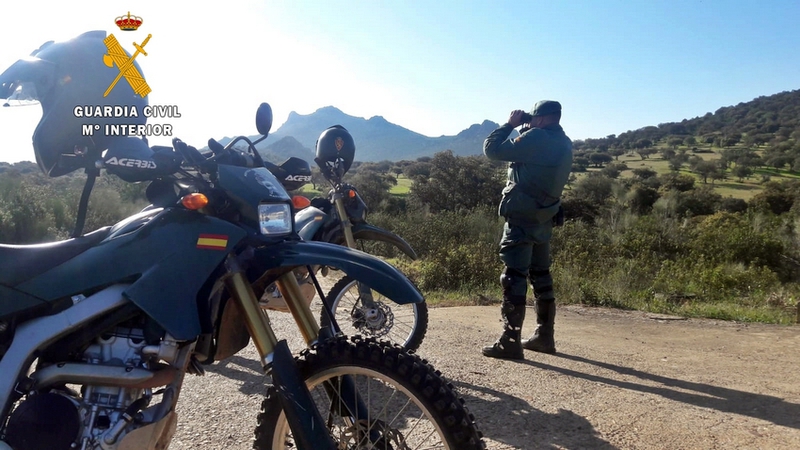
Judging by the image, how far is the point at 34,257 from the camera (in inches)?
81.3

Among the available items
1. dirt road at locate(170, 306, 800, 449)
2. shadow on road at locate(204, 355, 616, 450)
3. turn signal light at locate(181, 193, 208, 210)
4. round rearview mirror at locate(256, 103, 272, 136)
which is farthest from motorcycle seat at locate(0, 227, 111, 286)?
shadow on road at locate(204, 355, 616, 450)

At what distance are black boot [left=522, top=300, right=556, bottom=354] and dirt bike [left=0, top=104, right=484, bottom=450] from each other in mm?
2693

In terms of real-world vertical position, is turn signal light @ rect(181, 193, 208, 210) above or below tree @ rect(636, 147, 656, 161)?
below

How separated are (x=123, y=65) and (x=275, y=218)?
98 cm

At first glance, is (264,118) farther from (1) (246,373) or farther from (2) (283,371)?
(1) (246,373)

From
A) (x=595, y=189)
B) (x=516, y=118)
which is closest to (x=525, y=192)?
(x=516, y=118)

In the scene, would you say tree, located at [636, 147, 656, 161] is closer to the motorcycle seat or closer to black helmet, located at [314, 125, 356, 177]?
black helmet, located at [314, 125, 356, 177]

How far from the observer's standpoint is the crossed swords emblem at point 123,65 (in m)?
2.23

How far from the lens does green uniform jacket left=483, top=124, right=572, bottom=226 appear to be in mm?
4199

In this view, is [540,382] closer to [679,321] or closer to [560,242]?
[679,321]

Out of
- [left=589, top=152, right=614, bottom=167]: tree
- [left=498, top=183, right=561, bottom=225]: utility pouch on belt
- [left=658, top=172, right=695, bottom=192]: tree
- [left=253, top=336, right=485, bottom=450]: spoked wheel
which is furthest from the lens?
[left=589, top=152, right=614, bottom=167]: tree

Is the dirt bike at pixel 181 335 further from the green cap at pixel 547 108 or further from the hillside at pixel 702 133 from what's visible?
the hillside at pixel 702 133

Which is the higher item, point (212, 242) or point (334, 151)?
point (334, 151)

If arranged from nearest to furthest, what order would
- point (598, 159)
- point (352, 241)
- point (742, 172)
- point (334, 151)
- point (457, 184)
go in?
point (352, 241)
point (334, 151)
point (457, 184)
point (742, 172)
point (598, 159)
